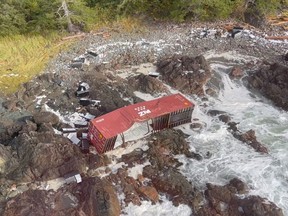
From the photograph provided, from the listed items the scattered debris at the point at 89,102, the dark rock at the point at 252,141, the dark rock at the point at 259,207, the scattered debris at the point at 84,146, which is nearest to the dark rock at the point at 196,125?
the dark rock at the point at 252,141

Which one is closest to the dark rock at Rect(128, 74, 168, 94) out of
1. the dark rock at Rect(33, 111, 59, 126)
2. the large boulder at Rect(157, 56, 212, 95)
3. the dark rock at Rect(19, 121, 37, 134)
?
the large boulder at Rect(157, 56, 212, 95)

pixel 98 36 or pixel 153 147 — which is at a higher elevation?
pixel 98 36

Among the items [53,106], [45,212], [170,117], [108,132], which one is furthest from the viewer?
[53,106]

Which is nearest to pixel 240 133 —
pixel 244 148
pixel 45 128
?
pixel 244 148

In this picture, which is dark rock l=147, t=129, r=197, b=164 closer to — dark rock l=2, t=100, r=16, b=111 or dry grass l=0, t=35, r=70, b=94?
dark rock l=2, t=100, r=16, b=111

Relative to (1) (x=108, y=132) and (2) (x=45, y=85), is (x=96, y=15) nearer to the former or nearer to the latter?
(2) (x=45, y=85)

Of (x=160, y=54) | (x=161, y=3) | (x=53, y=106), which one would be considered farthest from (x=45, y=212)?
(x=161, y=3)

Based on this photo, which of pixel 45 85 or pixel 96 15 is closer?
pixel 45 85

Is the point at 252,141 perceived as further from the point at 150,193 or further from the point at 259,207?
the point at 150,193
